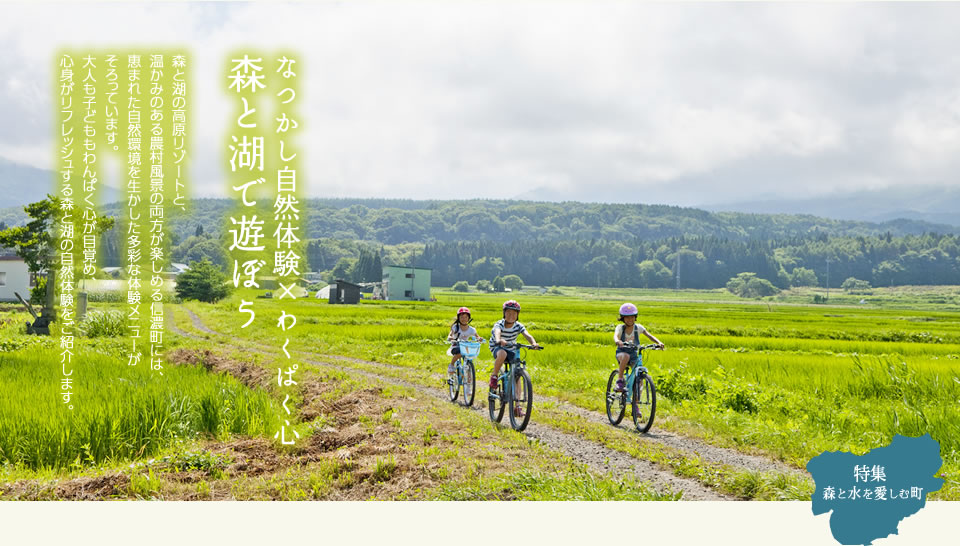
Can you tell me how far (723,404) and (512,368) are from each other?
4.96 meters

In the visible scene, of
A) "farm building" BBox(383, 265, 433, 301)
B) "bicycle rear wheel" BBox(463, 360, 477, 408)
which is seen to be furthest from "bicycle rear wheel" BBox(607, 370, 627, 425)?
"farm building" BBox(383, 265, 433, 301)

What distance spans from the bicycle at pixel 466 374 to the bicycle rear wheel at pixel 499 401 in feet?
4.56

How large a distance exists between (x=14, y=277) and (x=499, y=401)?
43.3 ft

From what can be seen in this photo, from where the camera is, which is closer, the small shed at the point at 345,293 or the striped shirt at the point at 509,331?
the striped shirt at the point at 509,331

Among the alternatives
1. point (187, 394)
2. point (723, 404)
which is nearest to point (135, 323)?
point (187, 394)

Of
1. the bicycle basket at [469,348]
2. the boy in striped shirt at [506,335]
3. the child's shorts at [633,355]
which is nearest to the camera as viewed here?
the boy in striped shirt at [506,335]

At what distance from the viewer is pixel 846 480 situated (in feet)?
20.0

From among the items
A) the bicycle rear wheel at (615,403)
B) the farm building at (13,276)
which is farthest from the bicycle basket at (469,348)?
the farm building at (13,276)

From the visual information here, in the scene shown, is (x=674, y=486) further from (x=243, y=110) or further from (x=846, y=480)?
(x=243, y=110)

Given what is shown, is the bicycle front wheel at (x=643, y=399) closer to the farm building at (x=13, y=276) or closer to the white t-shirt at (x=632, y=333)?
the white t-shirt at (x=632, y=333)

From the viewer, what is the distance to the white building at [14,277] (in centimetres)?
1586

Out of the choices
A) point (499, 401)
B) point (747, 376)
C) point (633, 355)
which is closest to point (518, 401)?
point (499, 401)

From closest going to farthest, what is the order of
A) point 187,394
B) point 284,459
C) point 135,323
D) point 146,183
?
1. point 284,459
2. point 146,183
3. point 135,323
4. point 187,394

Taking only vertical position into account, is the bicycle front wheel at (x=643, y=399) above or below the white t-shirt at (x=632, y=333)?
below
